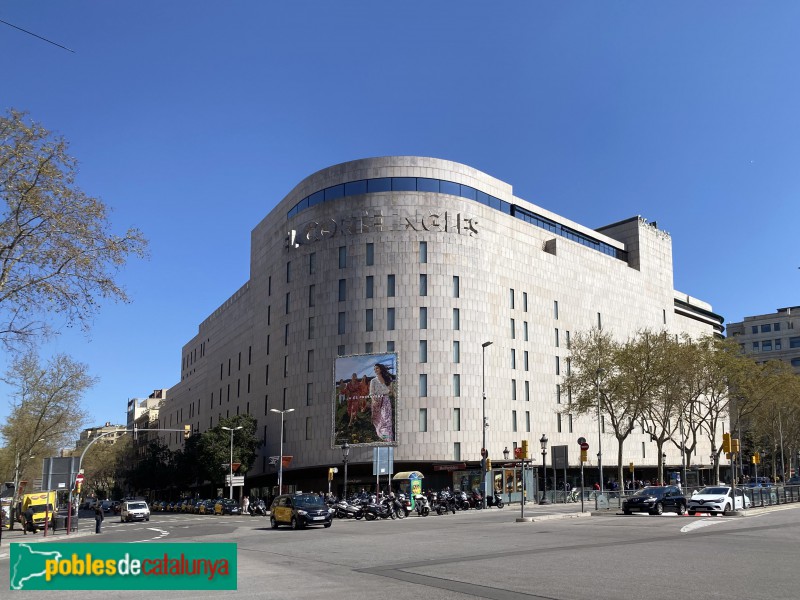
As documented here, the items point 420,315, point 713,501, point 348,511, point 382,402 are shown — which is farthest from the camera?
point 420,315

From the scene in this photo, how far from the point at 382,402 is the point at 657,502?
107ft

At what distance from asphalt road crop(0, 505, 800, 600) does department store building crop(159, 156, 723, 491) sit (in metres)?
36.9

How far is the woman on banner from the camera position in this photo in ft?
214

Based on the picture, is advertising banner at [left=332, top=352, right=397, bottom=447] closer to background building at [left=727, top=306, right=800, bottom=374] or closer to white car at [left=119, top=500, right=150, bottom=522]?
white car at [left=119, top=500, right=150, bottom=522]

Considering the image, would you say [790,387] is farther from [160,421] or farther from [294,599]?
[160,421]

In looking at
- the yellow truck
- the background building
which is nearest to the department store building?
the yellow truck

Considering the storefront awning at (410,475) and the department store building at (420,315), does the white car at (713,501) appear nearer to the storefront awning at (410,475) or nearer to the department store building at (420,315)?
the storefront awning at (410,475)

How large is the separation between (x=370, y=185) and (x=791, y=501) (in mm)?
44419

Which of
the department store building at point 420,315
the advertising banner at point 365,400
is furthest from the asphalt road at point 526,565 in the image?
the advertising banner at point 365,400

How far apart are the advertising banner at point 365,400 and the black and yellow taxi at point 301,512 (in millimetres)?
31263

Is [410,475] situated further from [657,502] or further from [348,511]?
[657,502]

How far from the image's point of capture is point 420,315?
67188 millimetres

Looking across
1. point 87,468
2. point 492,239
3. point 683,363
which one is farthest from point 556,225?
point 87,468

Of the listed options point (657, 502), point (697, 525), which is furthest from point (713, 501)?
point (697, 525)
